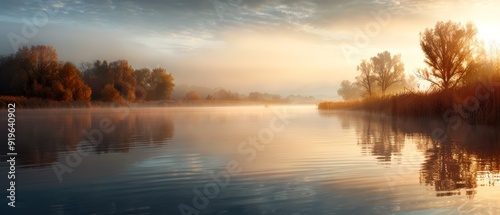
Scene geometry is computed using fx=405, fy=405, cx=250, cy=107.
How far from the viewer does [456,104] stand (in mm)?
23844

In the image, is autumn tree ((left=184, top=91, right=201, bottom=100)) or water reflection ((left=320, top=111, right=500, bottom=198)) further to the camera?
autumn tree ((left=184, top=91, right=201, bottom=100))

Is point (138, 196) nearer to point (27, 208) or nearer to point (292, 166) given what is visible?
point (27, 208)

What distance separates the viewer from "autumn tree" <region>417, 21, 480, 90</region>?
142 feet

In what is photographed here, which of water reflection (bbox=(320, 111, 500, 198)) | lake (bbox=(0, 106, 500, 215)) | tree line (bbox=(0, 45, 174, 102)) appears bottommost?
lake (bbox=(0, 106, 500, 215))

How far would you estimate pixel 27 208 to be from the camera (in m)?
5.39

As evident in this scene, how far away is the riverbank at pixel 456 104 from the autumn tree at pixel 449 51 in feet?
34.9

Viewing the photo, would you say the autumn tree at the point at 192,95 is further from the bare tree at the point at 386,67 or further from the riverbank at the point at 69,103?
the bare tree at the point at 386,67

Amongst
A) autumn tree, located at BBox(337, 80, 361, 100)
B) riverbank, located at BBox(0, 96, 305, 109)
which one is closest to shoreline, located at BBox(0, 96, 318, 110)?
riverbank, located at BBox(0, 96, 305, 109)

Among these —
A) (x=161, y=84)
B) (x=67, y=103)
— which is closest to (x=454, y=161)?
(x=67, y=103)

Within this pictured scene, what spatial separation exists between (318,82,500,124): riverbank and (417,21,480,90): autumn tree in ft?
34.9

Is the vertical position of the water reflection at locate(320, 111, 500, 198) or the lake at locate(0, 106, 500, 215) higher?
the water reflection at locate(320, 111, 500, 198)

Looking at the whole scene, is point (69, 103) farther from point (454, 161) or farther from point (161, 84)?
point (454, 161)

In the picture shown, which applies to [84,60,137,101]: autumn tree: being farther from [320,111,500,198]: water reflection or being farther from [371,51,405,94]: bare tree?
[320,111,500,198]: water reflection

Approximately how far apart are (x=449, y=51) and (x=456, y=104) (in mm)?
22995
